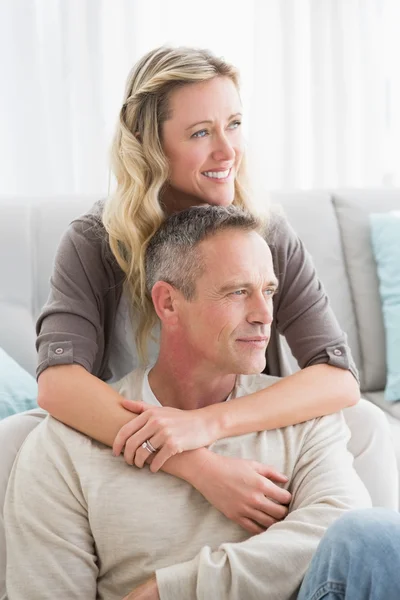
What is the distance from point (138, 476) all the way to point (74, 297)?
0.44 metres

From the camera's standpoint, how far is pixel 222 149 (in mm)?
1842

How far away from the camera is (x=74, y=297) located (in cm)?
183

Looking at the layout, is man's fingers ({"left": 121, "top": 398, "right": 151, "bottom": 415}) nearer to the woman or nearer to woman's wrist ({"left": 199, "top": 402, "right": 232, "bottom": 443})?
the woman

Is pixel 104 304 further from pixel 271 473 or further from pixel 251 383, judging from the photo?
pixel 271 473

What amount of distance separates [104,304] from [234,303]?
41 cm

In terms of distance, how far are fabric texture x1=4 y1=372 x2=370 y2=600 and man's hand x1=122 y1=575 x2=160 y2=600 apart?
1 cm

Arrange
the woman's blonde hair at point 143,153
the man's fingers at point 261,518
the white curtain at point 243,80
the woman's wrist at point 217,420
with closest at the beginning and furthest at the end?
1. the man's fingers at point 261,518
2. the woman's wrist at point 217,420
3. the woman's blonde hair at point 143,153
4. the white curtain at point 243,80

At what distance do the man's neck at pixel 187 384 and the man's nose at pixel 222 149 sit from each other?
420 mm

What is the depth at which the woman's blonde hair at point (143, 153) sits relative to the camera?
1.83 metres

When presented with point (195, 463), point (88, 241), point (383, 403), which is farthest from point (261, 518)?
point (383, 403)

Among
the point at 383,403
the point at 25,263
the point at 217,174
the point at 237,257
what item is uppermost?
the point at 217,174

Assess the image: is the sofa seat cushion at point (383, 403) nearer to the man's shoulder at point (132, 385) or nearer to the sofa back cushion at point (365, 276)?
the sofa back cushion at point (365, 276)

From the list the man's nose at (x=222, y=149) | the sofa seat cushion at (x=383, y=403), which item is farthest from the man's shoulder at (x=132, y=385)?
the sofa seat cushion at (x=383, y=403)

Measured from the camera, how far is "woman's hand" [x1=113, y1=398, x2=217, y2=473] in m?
1.55
